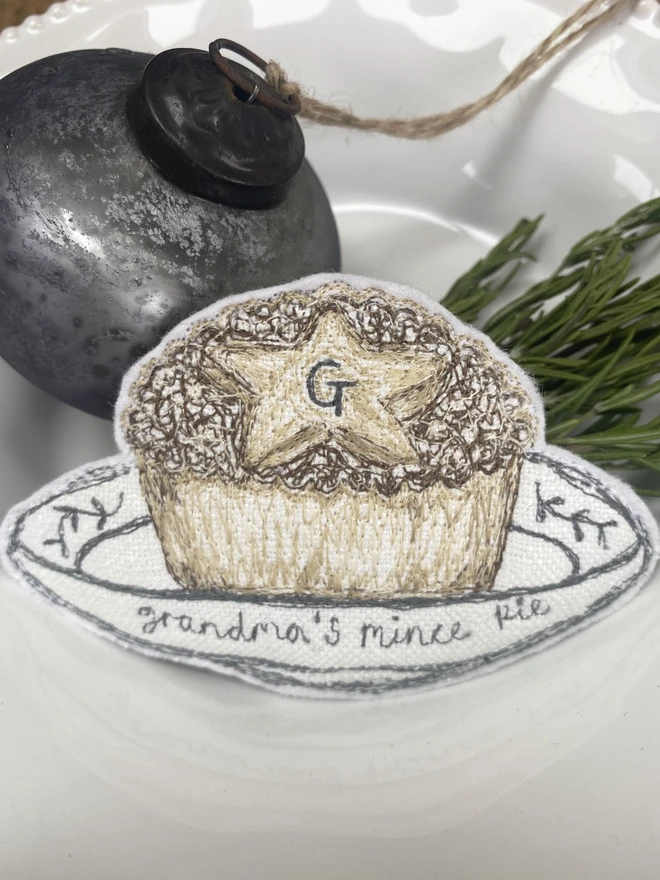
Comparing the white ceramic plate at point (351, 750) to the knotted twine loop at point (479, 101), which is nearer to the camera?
the white ceramic plate at point (351, 750)

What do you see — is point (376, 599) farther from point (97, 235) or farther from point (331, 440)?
point (97, 235)

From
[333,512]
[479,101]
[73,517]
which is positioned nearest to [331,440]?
[333,512]

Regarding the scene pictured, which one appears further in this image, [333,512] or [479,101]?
[479,101]

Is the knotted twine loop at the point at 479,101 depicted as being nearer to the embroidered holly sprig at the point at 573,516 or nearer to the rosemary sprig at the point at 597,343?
the rosemary sprig at the point at 597,343

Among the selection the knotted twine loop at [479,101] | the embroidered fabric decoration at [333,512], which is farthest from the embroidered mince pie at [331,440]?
the knotted twine loop at [479,101]

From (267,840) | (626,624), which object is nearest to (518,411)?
(626,624)

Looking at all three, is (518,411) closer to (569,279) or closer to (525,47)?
(569,279)
